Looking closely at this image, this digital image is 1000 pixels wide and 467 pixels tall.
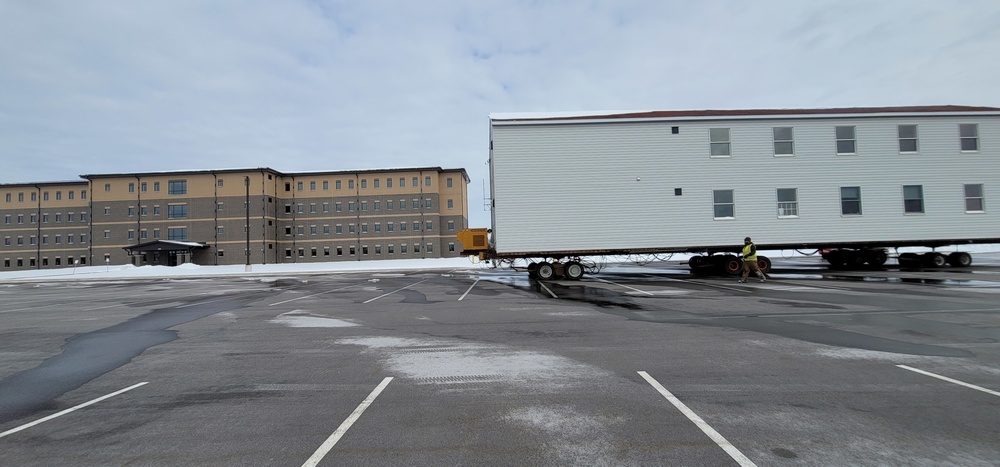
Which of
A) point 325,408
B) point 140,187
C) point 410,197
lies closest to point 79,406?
point 325,408

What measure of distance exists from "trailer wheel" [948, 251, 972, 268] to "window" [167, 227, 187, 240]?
82028 mm

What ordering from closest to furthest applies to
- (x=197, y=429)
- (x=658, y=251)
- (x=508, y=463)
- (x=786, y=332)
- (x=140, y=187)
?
(x=508, y=463) → (x=197, y=429) → (x=786, y=332) → (x=658, y=251) → (x=140, y=187)

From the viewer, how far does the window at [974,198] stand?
2114cm

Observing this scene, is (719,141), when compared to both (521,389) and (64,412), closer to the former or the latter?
(521,389)

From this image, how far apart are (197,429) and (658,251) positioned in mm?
19354

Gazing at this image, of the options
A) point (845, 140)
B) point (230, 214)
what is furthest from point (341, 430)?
point (230, 214)

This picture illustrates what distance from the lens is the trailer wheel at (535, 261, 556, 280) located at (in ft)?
66.7

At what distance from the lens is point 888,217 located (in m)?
20.9

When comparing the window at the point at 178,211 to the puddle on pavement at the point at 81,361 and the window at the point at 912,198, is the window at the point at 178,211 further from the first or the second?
the window at the point at 912,198

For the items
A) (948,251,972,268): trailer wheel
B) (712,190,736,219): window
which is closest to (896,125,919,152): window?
(948,251,972,268): trailer wheel

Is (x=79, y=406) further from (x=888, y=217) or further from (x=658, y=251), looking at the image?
(x=888, y=217)

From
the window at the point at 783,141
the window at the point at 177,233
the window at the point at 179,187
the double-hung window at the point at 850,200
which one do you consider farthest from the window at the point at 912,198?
→ the window at the point at 179,187

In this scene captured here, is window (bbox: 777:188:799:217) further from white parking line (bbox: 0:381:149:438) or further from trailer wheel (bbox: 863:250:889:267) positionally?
white parking line (bbox: 0:381:149:438)

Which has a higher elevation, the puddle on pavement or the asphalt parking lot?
the puddle on pavement
